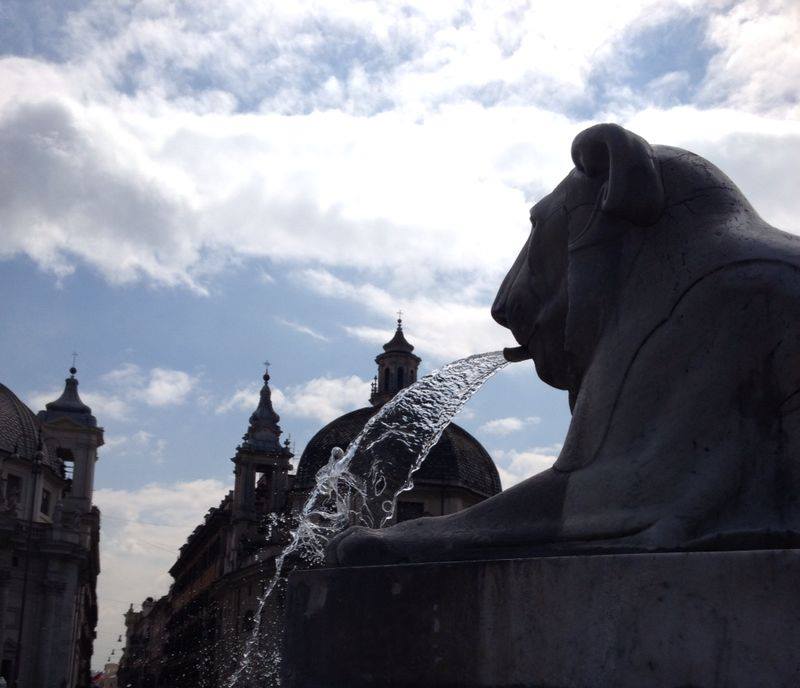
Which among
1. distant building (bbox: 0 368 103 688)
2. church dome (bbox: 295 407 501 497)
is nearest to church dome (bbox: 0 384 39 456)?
distant building (bbox: 0 368 103 688)

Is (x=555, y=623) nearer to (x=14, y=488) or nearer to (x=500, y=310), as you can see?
(x=500, y=310)

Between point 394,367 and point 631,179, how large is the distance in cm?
5960

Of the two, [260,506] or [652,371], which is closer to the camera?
[652,371]

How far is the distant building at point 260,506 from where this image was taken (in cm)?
4566

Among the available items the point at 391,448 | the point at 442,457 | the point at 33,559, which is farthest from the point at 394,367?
the point at 391,448

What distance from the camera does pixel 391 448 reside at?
7957mm

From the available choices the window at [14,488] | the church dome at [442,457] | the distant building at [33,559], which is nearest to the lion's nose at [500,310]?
the church dome at [442,457]

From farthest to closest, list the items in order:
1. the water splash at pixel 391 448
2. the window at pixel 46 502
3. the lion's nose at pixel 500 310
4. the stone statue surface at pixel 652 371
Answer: the window at pixel 46 502
the water splash at pixel 391 448
the lion's nose at pixel 500 310
the stone statue surface at pixel 652 371

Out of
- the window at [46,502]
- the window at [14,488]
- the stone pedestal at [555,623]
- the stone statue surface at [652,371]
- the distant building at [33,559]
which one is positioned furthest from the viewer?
the window at [46,502]

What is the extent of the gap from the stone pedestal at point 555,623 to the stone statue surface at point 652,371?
0.18 meters

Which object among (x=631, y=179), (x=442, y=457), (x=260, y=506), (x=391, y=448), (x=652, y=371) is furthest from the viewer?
(x=260, y=506)

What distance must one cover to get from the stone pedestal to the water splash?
2810 millimetres

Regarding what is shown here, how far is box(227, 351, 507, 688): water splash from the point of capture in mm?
6930

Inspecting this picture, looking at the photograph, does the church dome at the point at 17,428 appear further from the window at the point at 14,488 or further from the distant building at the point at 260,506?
the distant building at the point at 260,506
